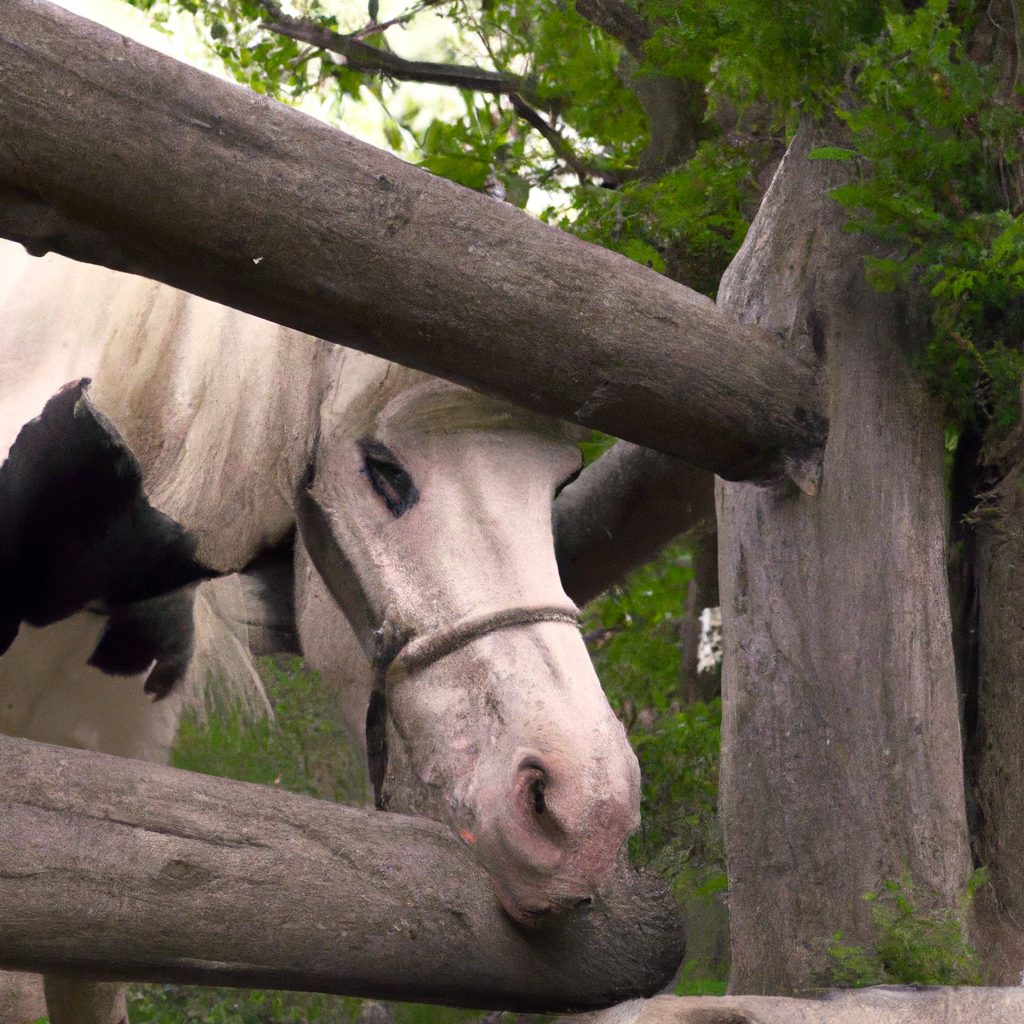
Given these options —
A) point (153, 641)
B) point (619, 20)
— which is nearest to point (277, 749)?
point (153, 641)

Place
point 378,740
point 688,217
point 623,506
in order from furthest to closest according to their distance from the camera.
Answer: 1. point 623,506
2. point 688,217
3. point 378,740

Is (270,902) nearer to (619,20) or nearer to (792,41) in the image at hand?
(792,41)

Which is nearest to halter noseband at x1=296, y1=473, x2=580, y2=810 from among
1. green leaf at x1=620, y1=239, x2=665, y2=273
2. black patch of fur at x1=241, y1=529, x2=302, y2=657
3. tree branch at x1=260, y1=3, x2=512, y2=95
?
black patch of fur at x1=241, y1=529, x2=302, y2=657

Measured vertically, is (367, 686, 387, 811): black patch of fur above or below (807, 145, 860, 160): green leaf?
below

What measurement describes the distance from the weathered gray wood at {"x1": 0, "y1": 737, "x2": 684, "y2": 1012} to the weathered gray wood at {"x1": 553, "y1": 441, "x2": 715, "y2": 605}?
3.41ft

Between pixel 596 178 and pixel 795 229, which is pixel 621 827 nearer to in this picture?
pixel 795 229

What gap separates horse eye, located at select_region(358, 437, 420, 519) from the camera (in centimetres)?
135

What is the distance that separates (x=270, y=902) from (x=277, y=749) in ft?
2.99

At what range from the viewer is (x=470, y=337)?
1.20 meters

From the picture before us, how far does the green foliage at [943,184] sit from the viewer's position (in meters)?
1.32

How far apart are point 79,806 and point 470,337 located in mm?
573

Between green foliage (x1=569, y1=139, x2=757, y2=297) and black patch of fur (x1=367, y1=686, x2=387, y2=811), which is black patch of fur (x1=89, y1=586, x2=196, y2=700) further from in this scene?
green foliage (x1=569, y1=139, x2=757, y2=297)

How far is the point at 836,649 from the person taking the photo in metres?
1.43

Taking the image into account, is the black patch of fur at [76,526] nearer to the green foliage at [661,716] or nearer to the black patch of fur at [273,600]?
the black patch of fur at [273,600]
